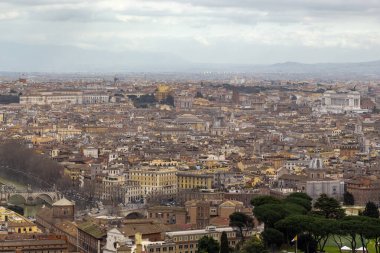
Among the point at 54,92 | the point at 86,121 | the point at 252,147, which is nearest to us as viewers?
the point at 252,147

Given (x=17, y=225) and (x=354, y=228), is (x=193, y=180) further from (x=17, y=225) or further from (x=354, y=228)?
(x=354, y=228)

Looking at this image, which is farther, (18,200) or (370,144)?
(370,144)

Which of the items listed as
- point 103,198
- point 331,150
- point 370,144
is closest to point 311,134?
point 370,144

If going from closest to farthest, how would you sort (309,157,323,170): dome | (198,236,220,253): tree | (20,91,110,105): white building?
(198,236,220,253): tree, (309,157,323,170): dome, (20,91,110,105): white building

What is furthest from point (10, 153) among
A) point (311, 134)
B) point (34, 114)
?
point (34, 114)

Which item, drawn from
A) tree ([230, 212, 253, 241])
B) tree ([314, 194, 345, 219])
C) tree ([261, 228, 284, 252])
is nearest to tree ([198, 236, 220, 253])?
tree ([261, 228, 284, 252])

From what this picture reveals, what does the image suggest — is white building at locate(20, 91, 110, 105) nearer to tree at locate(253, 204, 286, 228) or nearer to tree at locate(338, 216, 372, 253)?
A: tree at locate(253, 204, 286, 228)

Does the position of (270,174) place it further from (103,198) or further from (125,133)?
(125,133)

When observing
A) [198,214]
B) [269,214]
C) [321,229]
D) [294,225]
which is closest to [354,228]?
[321,229]

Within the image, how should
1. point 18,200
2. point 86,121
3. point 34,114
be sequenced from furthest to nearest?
point 34,114 < point 86,121 < point 18,200
